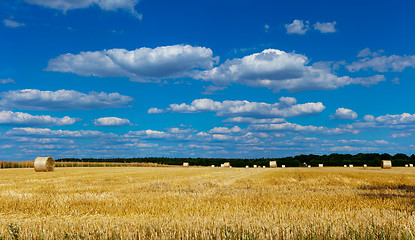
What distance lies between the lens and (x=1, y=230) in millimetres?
6453

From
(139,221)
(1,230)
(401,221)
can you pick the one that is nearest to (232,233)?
(139,221)

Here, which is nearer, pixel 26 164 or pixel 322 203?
pixel 322 203

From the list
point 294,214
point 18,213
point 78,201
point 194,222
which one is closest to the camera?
point 194,222

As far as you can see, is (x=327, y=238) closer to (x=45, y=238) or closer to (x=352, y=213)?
(x=352, y=213)

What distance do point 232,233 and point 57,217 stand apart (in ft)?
14.6

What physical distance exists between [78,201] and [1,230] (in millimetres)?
4053

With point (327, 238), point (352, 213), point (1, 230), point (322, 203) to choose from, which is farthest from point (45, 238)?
point (322, 203)

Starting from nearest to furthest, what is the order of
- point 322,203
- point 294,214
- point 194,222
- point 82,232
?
point 82,232, point 194,222, point 294,214, point 322,203

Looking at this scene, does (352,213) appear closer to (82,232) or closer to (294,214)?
(294,214)

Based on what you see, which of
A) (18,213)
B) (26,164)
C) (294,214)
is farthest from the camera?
(26,164)

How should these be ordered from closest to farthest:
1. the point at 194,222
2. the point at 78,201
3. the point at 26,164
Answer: the point at 194,222 → the point at 78,201 → the point at 26,164

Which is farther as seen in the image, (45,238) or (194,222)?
(194,222)

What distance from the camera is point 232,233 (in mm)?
5703

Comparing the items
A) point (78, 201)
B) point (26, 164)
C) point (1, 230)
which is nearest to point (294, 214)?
point (1, 230)
